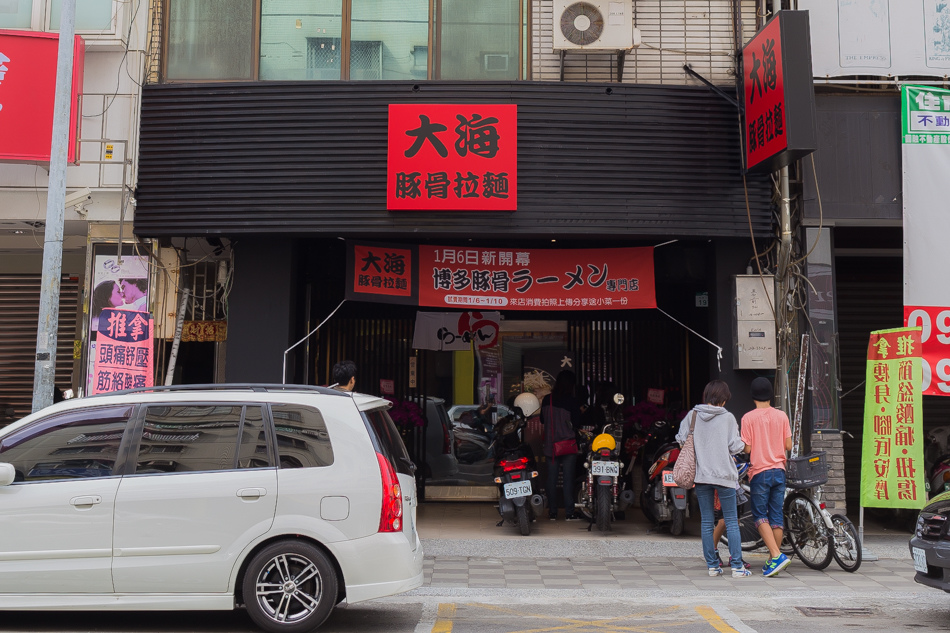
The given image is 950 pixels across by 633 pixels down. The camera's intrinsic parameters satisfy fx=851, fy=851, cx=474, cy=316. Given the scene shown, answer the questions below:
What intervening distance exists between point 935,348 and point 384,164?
22.1 ft

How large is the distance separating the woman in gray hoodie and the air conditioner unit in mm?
4482

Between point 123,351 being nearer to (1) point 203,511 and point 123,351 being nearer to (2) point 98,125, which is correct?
(2) point 98,125

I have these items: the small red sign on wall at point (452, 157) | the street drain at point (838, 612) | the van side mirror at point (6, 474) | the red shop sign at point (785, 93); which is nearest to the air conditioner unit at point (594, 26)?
the small red sign on wall at point (452, 157)

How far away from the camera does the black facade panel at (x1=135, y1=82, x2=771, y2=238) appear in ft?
32.2

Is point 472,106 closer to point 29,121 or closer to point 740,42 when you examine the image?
point 740,42

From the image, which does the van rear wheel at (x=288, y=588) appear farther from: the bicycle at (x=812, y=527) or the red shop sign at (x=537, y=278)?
the red shop sign at (x=537, y=278)

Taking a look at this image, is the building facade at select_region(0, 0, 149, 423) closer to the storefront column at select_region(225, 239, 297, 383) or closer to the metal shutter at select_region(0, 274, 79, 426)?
the storefront column at select_region(225, 239, 297, 383)

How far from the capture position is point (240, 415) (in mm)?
6105

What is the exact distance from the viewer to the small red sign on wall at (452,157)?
31.7 feet

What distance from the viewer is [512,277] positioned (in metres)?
10.6

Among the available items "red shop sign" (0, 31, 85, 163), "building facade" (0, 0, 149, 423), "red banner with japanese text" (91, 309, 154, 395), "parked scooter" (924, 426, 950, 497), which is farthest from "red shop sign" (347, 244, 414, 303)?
"parked scooter" (924, 426, 950, 497)

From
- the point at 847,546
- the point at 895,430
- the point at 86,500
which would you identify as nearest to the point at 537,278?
the point at 895,430

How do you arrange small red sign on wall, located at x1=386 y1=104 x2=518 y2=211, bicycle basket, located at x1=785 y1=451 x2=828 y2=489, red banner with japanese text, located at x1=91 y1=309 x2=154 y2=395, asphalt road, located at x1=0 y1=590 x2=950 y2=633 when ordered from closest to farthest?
asphalt road, located at x1=0 y1=590 x2=950 y2=633, bicycle basket, located at x1=785 y1=451 x2=828 y2=489, small red sign on wall, located at x1=386 y1=104 x2=518 y2=211, red banner with japanese text, located at x1=91 y1=309 x2=154 y2=395

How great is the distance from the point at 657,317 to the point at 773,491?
4989 mm
